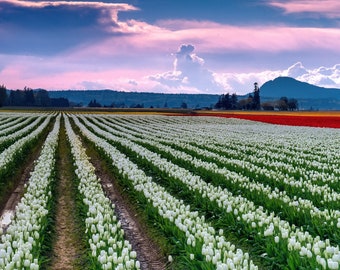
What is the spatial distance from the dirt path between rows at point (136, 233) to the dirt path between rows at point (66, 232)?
4.06 feet

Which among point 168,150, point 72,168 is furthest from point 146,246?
point 168,150

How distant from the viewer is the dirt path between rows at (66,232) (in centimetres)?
1030

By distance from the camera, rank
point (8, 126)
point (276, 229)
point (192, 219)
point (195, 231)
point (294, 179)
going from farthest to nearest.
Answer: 1. point (8, 126)
2. point (294, 179)
3. point (192, 219)
4. point (195, 231)
5. point (276, 229)

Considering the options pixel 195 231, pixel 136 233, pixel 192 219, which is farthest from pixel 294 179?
pixel 195 231

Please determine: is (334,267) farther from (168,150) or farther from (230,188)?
(168,150)

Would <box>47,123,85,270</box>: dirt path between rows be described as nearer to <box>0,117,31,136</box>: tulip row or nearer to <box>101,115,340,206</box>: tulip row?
<box>101,115,340,206</box>: tulip row

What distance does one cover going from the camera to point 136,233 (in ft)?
40.7

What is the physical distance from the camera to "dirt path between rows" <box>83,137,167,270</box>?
10.3 meters

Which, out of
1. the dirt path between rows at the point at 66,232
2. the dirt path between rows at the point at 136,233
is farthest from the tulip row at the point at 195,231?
the dirt path between rows at the point at 66,232

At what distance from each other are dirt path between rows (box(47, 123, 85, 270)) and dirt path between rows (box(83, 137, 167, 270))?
1.24m

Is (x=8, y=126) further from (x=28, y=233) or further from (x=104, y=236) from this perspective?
(x=104, y=236)

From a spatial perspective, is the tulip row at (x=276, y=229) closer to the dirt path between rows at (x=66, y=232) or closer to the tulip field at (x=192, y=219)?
the tulip field at (x=192, y=219)

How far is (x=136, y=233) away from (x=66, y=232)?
175 cm

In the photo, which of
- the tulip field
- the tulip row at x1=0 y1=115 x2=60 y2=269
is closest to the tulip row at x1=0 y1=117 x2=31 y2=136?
the tulip field
